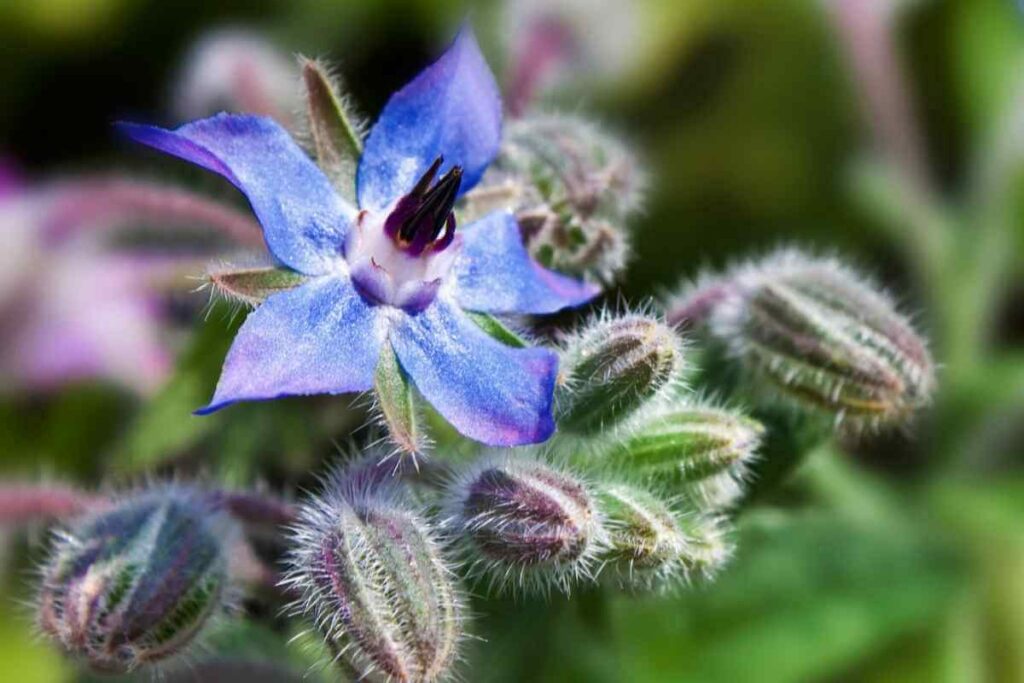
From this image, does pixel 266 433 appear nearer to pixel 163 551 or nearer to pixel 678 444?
pixel 163 551

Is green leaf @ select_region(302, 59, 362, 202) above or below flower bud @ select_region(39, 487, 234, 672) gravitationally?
A: above

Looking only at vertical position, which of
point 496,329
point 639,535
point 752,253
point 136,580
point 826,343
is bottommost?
point 136,580

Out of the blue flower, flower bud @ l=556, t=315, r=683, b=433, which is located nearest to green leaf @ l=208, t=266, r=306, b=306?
the blue flower

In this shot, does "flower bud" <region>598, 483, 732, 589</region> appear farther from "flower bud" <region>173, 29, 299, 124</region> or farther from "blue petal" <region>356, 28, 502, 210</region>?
"flower bud" <region>173, 29, 299, 124</region>

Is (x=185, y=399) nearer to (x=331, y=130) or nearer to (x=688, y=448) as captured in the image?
(x=331, y=130)

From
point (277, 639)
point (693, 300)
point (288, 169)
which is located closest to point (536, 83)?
point (693, 300)

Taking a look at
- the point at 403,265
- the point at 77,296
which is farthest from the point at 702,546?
the point at 77,296

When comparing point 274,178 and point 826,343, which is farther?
point 826,343
